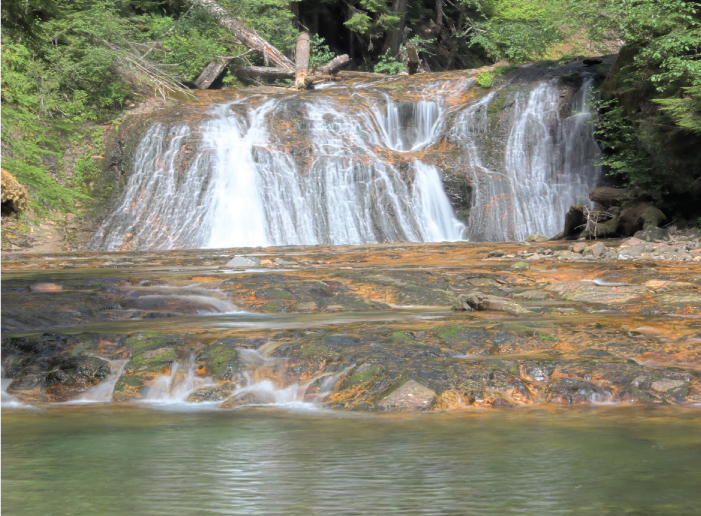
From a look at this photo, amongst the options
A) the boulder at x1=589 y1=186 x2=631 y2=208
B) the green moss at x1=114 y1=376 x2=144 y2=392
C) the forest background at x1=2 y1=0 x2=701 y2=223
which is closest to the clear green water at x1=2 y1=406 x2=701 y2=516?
the green moss at x1=114 y1=376 x2=144 y2=392

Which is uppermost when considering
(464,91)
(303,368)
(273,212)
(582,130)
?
(464,91)

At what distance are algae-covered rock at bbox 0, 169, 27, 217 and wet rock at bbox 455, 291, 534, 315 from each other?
5.12 m

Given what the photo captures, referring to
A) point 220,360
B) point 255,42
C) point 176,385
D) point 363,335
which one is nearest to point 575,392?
point 363,335

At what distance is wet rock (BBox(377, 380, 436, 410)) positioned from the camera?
5414 millimetres

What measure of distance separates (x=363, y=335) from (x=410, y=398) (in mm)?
1544

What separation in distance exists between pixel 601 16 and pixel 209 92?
1394 cm

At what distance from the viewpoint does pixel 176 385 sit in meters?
6.29

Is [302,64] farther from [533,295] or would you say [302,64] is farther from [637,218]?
[533,295]

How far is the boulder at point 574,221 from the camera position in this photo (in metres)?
18.0

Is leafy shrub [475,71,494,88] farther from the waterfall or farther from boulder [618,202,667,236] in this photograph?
boulder [618,202,667,236]

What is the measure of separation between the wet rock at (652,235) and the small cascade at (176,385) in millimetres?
11661

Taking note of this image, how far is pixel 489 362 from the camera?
6055 millimetres

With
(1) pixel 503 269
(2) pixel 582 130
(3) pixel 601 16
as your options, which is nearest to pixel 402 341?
(1) pixel 503 269

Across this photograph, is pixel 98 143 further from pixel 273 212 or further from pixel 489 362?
pixel 489 362
